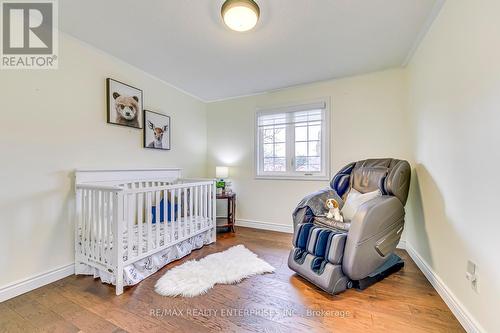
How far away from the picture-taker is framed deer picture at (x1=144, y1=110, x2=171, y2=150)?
111 inches

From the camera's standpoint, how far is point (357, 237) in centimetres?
166

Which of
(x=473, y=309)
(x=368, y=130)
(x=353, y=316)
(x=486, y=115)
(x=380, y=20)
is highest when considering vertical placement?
(x=380, y=20)

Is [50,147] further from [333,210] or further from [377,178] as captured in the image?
[377,178]

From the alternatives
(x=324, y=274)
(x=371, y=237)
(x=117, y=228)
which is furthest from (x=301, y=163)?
(x=117, y=228)

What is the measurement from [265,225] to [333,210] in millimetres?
1577

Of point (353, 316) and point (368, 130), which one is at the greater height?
point (368, 130)

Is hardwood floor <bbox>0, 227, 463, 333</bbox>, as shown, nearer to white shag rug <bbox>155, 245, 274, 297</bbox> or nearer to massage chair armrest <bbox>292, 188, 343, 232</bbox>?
white shag rug <bbox>155, 245, 274, 297</bbox>

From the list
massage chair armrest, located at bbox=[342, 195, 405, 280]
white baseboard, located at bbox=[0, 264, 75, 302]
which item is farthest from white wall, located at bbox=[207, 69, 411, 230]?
white baseboard, located at bbox=[0, 264, 75, 302]

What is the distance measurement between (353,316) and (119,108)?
299 cm

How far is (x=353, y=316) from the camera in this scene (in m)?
1.46

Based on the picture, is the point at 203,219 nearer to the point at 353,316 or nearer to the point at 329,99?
the point at 353,316

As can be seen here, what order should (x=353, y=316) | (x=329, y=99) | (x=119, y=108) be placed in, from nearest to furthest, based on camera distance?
(x=353, y=316) < (x=119, y=108) < (x=329, y=99)

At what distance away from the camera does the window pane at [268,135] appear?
3.54 m

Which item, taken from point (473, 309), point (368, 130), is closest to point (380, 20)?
point (368, 130)
